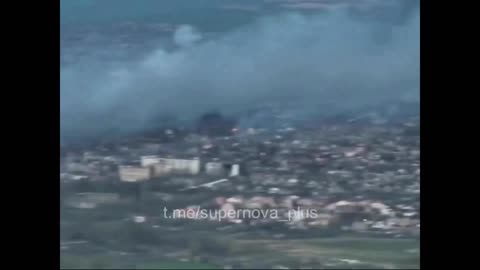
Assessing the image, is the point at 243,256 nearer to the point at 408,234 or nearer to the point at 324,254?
the point at 324,254
